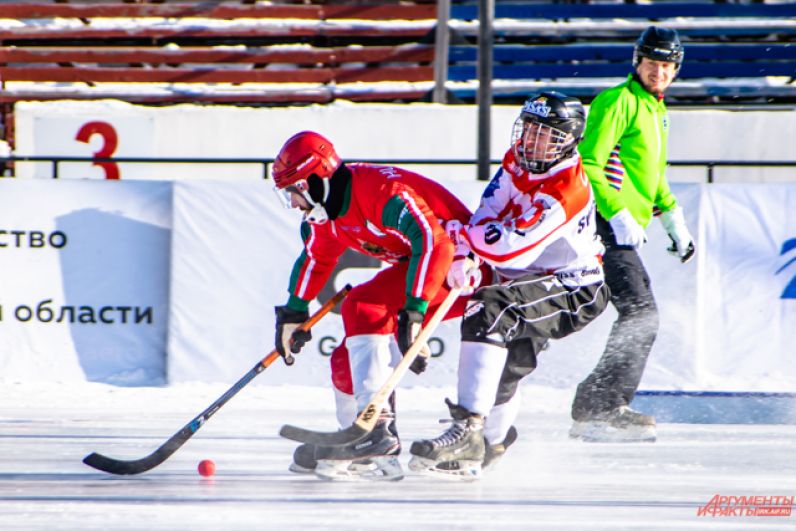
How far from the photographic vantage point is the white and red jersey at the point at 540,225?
411cm

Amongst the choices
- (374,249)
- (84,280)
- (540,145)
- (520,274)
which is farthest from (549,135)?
(84,280)

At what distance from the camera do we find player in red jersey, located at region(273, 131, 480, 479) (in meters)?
4.03

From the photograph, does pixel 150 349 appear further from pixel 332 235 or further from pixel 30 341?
pixel 332 235

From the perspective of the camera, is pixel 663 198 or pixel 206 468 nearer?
pixel 206 468

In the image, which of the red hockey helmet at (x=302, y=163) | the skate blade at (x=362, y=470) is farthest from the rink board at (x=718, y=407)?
the red hockey helmet at (x=302, y=163)

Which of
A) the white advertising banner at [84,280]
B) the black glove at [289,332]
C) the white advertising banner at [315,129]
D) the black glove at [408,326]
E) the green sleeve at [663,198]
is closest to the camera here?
the black glove at [408,326]

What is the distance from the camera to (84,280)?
697 cm

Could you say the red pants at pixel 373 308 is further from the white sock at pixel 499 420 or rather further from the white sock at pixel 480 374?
the white sock at pixel 499 420

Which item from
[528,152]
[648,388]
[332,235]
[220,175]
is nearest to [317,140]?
[332,235]

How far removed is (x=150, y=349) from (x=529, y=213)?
3.49 meters

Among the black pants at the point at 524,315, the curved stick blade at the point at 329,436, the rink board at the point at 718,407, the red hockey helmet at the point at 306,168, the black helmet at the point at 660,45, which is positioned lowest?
the rink board at the point at 718,407

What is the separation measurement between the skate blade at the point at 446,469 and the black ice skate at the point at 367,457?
0.13 metres

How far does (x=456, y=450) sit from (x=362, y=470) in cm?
41

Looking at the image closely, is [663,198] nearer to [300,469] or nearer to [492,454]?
[492,454]
